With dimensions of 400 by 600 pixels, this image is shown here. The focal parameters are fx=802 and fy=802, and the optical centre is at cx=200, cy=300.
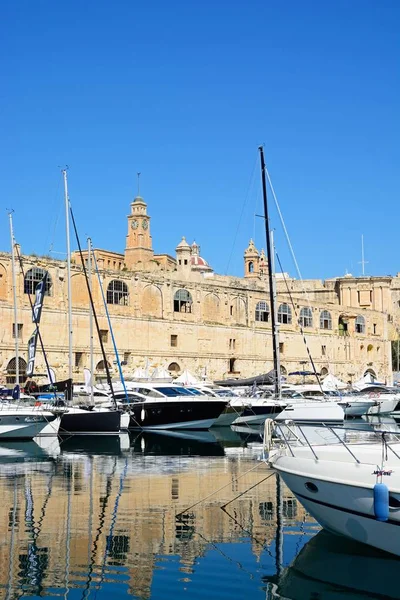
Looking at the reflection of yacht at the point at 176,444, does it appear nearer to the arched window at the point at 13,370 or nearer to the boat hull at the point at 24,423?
the boat hull at the point at 24,423

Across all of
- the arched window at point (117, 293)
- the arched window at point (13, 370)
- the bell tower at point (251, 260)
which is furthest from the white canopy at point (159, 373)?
the bell tower at point (251, 260)

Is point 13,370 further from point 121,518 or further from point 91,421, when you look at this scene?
point 121,518

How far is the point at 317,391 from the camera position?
156 ft

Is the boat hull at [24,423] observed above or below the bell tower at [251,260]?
below

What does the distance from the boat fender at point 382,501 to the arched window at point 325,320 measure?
59368 mm

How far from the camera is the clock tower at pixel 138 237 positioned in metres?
90.1

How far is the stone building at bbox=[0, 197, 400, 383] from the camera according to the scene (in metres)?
46.7

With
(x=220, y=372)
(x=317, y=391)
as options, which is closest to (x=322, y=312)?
(x=220, y=372)

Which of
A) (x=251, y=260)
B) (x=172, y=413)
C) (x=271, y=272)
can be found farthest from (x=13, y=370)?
(x=251, y=260)

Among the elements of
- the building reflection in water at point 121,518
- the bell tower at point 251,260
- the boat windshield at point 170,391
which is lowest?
the building reflection in water at point 121,518

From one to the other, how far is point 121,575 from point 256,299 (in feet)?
175

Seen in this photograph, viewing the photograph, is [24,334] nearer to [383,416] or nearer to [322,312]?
[383,416]

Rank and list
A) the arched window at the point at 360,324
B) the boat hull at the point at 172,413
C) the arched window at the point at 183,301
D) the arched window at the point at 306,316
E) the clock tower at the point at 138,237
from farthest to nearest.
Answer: the clock tower at the point at 138,237 < the arched window at the point at 360,324 < the arched window at the point at 306,316 < the arched window at the point at 183,301 < the boat hull at the point at 172,413

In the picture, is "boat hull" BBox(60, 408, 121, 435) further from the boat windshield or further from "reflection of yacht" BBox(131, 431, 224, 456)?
the boat windshield
